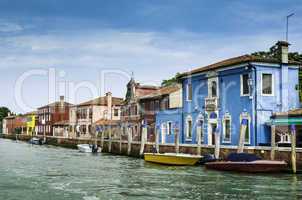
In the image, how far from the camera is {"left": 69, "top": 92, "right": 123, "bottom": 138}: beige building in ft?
229

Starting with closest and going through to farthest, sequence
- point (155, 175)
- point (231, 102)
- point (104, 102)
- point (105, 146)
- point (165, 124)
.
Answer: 1. point (155, 175)
2. point (231, 102)
3. point (165, 124)
4. point (105, 146)
5. point (104, 102)

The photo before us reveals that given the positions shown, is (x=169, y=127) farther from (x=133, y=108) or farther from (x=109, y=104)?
(x=109, y=104)

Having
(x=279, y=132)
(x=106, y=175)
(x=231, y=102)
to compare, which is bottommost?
(x=106, y=175)

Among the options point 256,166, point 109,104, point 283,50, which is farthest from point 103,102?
point 256,166

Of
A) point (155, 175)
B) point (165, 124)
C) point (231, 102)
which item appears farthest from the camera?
point (165, 124)

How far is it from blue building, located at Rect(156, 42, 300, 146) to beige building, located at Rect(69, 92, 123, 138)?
3461 centimetres

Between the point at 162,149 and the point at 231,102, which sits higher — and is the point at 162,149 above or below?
below

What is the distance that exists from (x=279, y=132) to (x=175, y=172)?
7.66m

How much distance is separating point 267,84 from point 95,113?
141ft

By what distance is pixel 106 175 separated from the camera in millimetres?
25719

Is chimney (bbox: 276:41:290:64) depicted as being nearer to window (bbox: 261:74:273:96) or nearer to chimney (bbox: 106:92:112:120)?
window (bbox: 261:74:273:96)

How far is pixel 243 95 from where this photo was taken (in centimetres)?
3088

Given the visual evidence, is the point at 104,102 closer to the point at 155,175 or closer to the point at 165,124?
the point at 165,124

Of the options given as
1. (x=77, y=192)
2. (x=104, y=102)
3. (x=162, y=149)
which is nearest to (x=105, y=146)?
(x=162, y=149)
